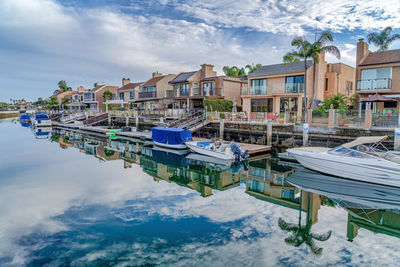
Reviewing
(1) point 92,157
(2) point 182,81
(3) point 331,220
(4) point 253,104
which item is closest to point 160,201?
(3) point 331,220

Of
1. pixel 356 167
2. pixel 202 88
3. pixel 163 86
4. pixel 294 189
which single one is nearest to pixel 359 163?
pixel 356 167

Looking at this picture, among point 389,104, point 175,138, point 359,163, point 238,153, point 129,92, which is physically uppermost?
point 129,92

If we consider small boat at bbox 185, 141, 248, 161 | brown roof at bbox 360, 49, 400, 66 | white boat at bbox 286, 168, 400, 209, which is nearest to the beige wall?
small boat at bbox 185, 141, 248, 161

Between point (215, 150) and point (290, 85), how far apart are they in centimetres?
1498

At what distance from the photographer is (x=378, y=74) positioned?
27031 mm

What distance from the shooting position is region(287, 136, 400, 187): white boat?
13.4m

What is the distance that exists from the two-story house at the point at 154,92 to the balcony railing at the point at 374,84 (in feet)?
99.4

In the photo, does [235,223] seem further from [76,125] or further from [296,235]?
[76,125]

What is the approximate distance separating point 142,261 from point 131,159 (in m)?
16.3

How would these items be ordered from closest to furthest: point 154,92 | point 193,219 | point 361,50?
1. point 193,219
2. point 361,50
3. point 154,92

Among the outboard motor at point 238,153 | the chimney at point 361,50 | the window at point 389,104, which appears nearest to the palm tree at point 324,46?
the chimney at point 361,50

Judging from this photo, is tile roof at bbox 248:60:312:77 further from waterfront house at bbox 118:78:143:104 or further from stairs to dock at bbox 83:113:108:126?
stairs to dock at bbox 83:113:108:126

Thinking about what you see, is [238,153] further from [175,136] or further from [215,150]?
[175,136]

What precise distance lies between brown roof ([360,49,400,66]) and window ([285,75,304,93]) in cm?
635
